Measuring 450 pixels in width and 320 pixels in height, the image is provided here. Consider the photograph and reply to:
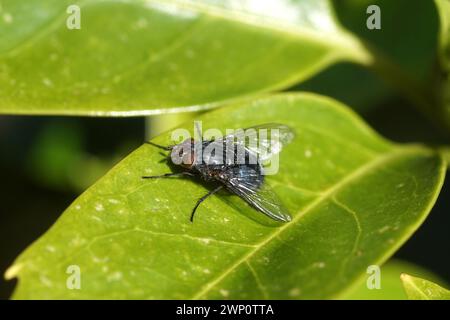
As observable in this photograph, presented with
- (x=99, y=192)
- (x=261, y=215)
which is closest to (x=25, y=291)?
(x=99, y=192)

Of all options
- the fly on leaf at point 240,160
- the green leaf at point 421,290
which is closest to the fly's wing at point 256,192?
the fly on leaf at point 240,160

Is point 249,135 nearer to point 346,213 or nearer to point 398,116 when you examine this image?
point 346,213

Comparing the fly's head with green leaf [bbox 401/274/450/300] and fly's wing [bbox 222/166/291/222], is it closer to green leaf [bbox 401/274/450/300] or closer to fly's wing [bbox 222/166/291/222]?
fly's wing [bbox 222/166/291/222]

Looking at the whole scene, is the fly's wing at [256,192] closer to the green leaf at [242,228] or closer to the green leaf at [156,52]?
the green leaf at [242,228]

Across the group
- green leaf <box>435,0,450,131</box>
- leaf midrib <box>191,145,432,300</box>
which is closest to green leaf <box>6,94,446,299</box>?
leaf midrib <box>191,145,432,300</box>

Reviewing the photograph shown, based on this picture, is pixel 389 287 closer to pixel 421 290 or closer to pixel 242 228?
pixel 242 228

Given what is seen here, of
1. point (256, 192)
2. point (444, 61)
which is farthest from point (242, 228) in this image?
point (444, 61)
